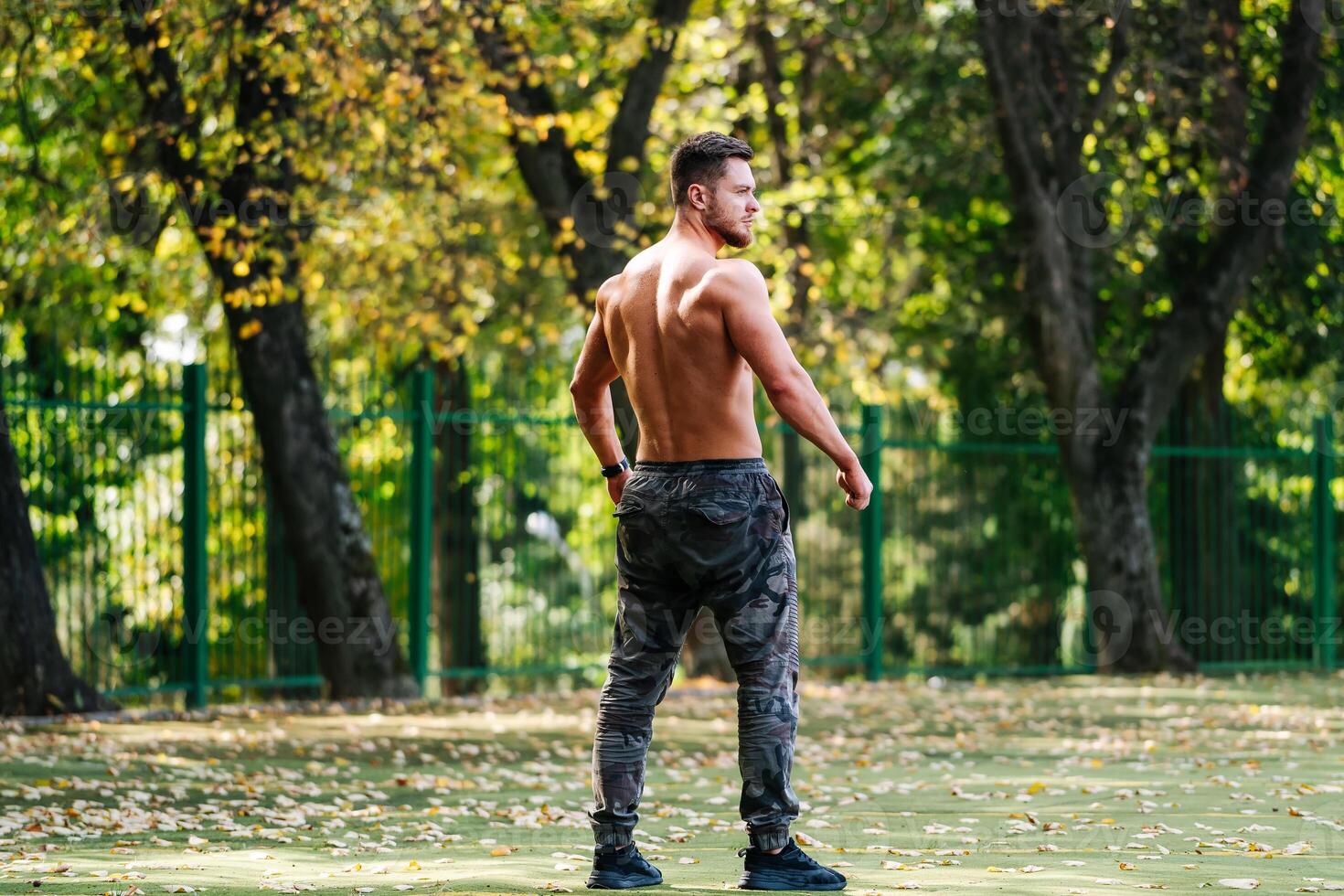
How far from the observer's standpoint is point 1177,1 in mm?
16016

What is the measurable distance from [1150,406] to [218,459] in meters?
7.79

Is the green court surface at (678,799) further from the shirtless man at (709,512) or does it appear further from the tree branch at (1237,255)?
the tree branch at (1237,255)

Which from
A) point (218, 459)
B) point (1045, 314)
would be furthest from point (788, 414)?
point (1045, 314)

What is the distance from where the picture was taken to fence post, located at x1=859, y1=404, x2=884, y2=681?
1571cm

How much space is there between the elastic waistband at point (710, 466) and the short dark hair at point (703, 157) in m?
0.77

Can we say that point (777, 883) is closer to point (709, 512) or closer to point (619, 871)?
point (619, 871)

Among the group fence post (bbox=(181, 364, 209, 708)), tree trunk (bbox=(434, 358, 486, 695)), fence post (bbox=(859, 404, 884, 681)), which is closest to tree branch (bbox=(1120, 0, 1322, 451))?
fence post (bbox=(859, 404, 884, 681))

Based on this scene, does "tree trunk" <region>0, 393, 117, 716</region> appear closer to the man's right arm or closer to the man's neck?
the man's neck

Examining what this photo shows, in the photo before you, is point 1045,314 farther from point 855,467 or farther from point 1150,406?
point 855,467

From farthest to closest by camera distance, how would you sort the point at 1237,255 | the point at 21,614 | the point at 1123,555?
the point at 1123,555, the point at 1237,255, the point at 21,614

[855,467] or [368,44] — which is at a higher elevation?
[368,44]

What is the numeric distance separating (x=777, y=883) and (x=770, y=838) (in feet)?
0.41

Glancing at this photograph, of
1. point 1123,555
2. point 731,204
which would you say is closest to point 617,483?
point 731,204

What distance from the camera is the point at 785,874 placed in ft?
17.1
